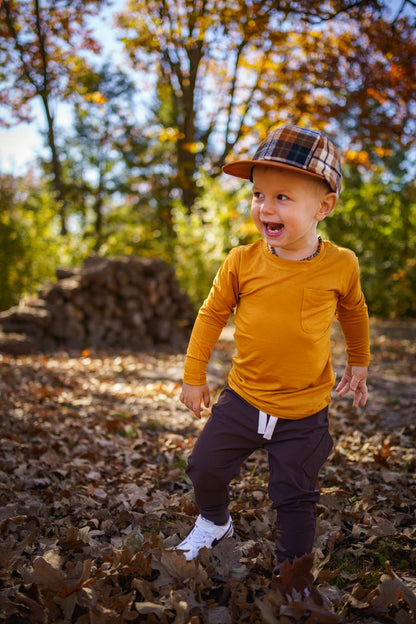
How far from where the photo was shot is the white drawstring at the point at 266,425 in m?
1.99

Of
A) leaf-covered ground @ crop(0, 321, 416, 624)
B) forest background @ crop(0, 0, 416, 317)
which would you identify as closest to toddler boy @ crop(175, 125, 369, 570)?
leaf-covered ground @ crop(0, 321, 416, 624)

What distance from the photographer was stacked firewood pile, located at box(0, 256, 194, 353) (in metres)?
7.39

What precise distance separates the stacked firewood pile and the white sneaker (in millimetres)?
5457

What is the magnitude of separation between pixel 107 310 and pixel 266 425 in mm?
6280

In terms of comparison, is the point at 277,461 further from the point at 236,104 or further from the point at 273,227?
the point at 236,104

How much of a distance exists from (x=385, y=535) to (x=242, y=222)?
280 inches

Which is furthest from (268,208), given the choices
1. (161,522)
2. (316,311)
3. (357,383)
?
(161,522)

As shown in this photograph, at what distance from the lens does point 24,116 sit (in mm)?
11594

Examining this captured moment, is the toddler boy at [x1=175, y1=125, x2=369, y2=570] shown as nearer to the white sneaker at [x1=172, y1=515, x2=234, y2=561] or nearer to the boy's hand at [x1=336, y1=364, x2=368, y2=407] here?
the white sneaker at [x1=172, y1=515, x2=234, y2=561]

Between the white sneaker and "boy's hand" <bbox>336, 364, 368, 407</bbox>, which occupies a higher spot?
"boy's hand" <bbox>336, 364, 368, 407</bbox>

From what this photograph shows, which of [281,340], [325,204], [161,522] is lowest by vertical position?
[161,522]

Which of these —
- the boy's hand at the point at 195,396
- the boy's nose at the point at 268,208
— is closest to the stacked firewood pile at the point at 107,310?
the boy's hand at the point at 195,396

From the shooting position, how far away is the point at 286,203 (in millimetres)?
1932

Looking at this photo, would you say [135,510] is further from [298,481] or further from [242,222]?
[242,222]
